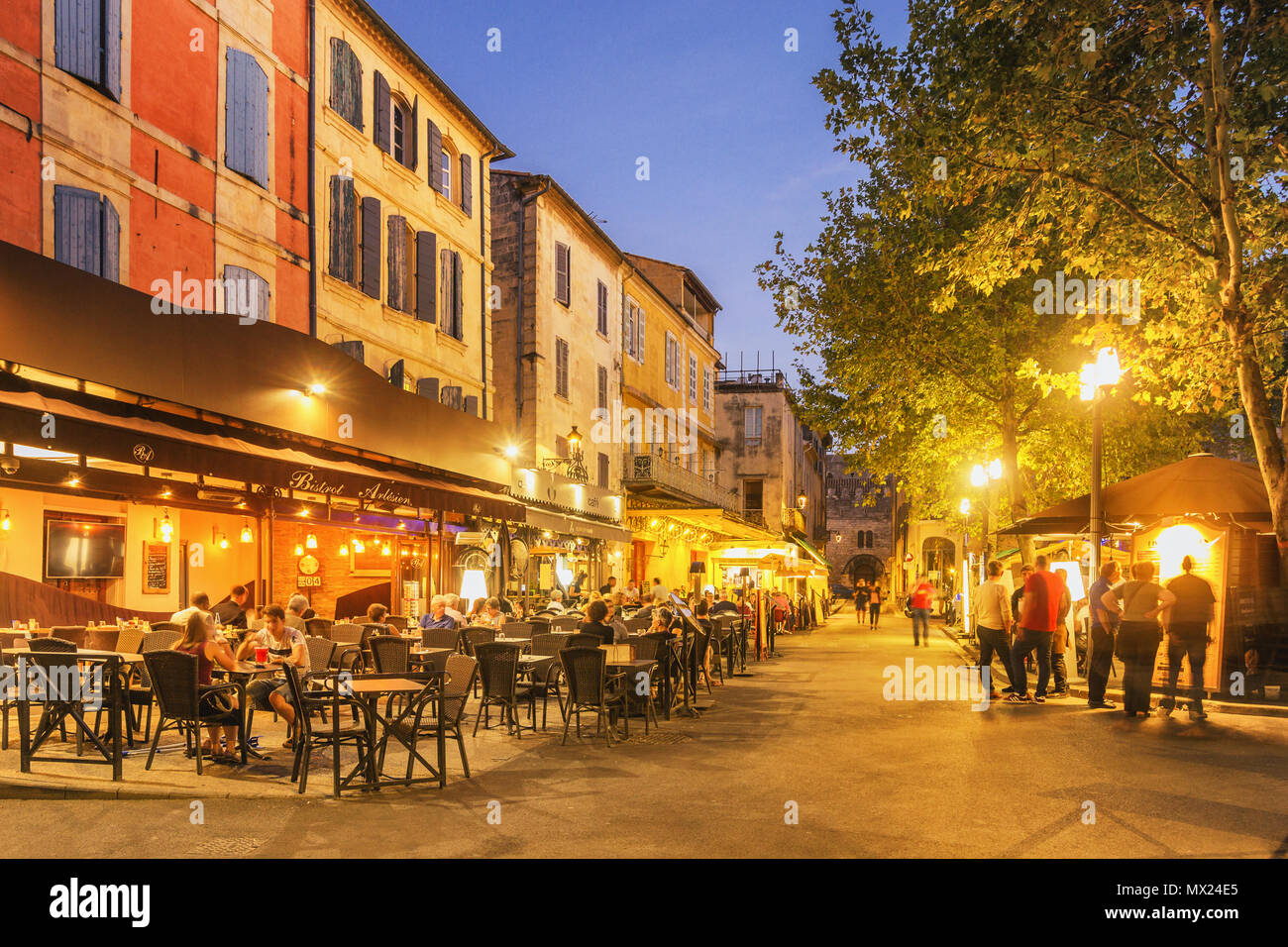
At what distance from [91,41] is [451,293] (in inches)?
413

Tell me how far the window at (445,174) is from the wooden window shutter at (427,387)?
168 inches

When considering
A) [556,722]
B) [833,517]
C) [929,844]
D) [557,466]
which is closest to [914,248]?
[557,466]

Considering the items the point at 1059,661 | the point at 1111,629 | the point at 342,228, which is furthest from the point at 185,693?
the point at 342,228

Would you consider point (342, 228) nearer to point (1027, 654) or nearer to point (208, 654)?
point (208, 654)

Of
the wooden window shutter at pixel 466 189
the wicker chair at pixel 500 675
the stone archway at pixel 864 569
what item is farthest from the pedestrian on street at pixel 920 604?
the stone archway at pixel 864 569

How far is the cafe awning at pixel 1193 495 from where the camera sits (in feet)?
47.5

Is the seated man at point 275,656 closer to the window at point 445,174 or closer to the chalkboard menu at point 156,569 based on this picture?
the chalkboard menu at point 156,569

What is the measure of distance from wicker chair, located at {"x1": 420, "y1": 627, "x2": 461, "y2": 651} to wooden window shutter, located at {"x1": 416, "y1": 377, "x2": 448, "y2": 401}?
8.79m

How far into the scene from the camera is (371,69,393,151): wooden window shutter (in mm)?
19719

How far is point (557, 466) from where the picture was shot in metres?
27.2

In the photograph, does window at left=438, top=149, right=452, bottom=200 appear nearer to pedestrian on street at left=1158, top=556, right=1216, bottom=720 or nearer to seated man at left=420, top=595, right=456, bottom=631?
seated man at left=420, top=595, right=456, bottom=631

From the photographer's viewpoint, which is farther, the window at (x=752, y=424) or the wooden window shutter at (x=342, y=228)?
the window at (x=752, y=424)

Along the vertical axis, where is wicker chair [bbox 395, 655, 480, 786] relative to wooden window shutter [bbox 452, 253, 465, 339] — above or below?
below

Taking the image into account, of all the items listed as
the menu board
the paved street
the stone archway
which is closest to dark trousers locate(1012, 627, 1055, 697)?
the menu board
